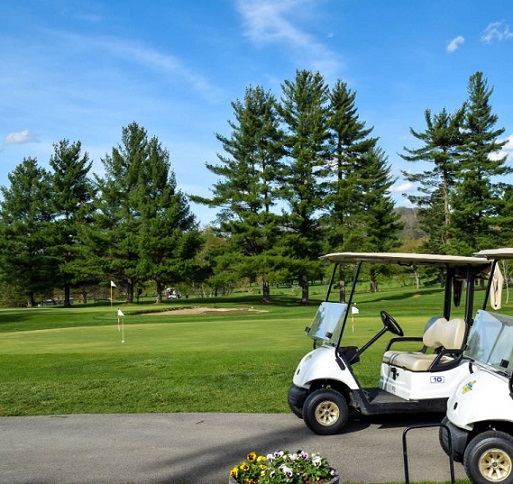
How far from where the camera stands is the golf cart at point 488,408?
5074 mm

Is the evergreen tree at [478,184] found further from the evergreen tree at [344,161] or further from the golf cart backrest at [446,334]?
the golf cart backrest at [446,334]

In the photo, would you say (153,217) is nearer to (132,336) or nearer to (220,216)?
(220,216)

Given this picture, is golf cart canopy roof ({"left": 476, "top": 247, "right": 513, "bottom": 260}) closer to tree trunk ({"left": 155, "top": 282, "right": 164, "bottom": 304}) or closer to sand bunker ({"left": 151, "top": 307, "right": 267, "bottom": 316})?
sand bunker ({"left": 151, "top": 307, "right": 267, "bottom": 316})

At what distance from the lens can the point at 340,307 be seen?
760 cm

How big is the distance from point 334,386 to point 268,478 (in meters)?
3.58

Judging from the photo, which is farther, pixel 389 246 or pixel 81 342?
pixel 389 246

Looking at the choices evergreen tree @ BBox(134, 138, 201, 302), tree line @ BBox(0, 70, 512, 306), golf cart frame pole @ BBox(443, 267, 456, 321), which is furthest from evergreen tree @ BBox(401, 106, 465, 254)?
golf cart frame pole @ BBox(443, 267, 456, 321)

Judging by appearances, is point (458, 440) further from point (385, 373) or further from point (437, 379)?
point (385, 373)

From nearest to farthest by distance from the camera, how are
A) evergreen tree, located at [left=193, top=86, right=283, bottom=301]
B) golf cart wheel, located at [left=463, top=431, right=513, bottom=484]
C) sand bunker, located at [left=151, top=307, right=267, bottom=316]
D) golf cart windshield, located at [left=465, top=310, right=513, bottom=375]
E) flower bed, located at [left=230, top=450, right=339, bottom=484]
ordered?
flower bed, located at [left=230, top=450, right=339, bottom=484] → golf cart wheel, located at [left=463, top=431, right=513, bottom=484] → golf cart windshield, located at [left=465, top=310, right=513, bottom=375] → sand bunker, located at [left=151, top=307, right=267, bottom=316] → evergreen tree, located at [left=193, top=86, right=283, bottom=301]

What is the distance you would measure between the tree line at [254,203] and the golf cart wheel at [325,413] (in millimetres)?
37597

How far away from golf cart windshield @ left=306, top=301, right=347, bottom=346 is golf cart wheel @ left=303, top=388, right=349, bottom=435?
68 cm

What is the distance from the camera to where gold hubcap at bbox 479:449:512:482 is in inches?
199

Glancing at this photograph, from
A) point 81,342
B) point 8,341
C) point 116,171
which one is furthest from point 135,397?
point 116,171

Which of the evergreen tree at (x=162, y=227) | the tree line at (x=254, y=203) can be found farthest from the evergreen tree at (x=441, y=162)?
the evergreen tree at (x=162, y=227)
